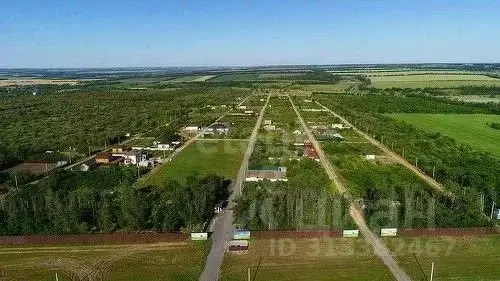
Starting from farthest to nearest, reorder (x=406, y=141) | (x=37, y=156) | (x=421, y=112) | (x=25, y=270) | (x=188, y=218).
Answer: (x=421, y=112), (x=406, y=141), (x=37, y=156), (x=188, y=218), (x=25, y=270)

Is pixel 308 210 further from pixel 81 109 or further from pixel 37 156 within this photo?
pixel 81 109

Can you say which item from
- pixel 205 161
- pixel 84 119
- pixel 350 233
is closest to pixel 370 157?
pixel 205 161

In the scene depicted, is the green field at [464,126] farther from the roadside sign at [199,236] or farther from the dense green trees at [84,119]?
the roadside sign at [199,236]

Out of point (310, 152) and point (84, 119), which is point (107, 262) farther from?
point (84, 119)

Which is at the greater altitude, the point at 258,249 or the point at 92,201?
the point at 92,201

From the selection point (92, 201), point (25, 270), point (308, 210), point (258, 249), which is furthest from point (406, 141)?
point (25, 270)
